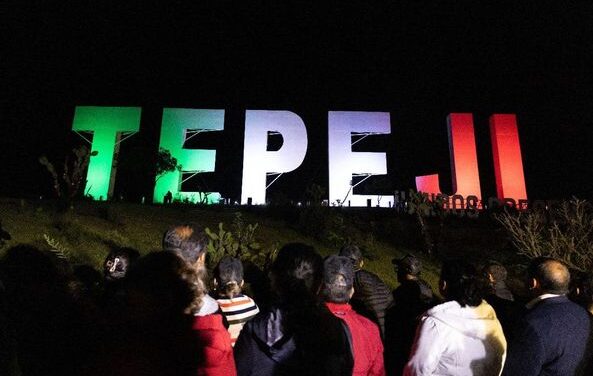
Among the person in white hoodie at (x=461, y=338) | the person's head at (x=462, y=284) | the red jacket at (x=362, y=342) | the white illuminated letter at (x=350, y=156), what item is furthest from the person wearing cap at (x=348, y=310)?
the white illuminated letter at (x=350, y=156)

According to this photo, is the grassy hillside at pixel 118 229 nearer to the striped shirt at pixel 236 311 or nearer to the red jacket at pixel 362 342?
the striped shirt at pixel 236 311

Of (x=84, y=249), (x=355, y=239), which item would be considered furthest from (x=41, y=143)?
(x=355, y=239)

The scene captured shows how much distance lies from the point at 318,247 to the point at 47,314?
9300 mm

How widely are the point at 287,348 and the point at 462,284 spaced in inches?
51.2

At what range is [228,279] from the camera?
8.56 feet

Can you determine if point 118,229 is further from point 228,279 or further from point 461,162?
point 461,162

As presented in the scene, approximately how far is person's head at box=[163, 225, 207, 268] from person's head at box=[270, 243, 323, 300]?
1.48 feet

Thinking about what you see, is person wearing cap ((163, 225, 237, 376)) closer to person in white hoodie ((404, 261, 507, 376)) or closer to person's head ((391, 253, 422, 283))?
person in white hoodie ((404, 261, 507, 376))

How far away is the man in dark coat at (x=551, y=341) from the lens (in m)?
2.09

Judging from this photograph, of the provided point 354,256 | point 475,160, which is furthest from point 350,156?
point 354,256

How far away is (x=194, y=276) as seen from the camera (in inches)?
56.7

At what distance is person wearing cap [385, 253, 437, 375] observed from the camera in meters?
3.16

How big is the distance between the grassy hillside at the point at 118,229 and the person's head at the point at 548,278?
6209 millimetres

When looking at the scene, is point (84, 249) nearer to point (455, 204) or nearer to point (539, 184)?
point (455, 204)
